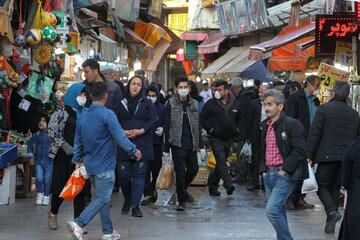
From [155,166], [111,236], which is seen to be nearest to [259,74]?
[155,166]

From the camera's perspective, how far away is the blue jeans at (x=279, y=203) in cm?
725

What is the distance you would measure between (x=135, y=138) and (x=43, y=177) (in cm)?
217

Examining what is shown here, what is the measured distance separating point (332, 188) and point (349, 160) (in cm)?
327

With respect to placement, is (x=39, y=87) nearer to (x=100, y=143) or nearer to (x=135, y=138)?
(x=135, y=138)

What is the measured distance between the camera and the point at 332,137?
9.11 meters

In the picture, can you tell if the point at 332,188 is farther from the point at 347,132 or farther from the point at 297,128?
the point at 297,128

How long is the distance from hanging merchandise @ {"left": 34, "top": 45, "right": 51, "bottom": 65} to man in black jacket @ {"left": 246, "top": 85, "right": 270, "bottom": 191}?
3971mm

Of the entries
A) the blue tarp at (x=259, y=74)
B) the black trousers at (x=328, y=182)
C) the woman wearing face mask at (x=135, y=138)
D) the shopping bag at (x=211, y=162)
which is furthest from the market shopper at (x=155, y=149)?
the blue tarp at (x=259, y=74)

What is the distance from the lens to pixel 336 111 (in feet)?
29.8

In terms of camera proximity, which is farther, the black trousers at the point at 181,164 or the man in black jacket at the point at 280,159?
the black trousers at the point at 181,164

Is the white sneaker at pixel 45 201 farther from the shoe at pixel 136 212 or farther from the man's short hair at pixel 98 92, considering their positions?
the man's short hair at pixel 98 92

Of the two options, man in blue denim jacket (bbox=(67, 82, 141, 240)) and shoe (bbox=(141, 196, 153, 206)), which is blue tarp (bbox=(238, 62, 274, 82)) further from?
man in blue denim jacket (bbox=(67, 82, 141, 240))

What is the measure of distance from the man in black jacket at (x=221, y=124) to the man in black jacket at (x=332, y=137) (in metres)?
2.91

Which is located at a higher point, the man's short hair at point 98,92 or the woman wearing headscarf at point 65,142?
the man's short hair at point 98,92
